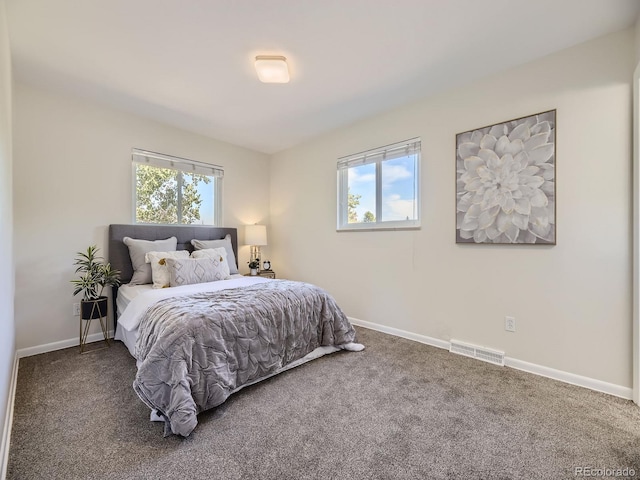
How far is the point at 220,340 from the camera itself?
1.92 m

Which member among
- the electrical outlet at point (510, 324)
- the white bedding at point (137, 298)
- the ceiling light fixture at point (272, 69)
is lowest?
the electrical outlet at point (510, 324)

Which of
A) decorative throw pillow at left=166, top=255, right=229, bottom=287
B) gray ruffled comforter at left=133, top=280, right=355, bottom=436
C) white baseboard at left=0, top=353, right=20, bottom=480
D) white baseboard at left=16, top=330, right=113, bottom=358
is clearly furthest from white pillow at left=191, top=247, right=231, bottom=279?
white baseboard at left=0, top=353, right=20, bottom=480

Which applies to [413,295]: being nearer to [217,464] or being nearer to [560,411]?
[560,411]

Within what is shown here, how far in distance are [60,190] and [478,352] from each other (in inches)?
169

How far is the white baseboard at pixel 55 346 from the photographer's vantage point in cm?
268

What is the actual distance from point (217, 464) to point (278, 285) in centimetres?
149

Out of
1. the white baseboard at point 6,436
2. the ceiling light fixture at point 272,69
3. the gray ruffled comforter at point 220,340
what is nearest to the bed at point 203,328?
the gray ruffled comforter at point 220,340

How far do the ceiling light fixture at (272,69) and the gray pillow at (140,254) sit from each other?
211 cm

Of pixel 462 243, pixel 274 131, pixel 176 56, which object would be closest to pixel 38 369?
pixel 176 56

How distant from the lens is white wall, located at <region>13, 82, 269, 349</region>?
106 inches

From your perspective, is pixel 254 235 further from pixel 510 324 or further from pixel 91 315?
pixel 510 324

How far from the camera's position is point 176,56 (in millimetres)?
2268

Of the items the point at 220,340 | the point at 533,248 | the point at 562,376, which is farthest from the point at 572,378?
the point at 220,340

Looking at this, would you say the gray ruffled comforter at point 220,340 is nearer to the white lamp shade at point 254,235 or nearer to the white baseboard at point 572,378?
the white baseboard at point 572,378
